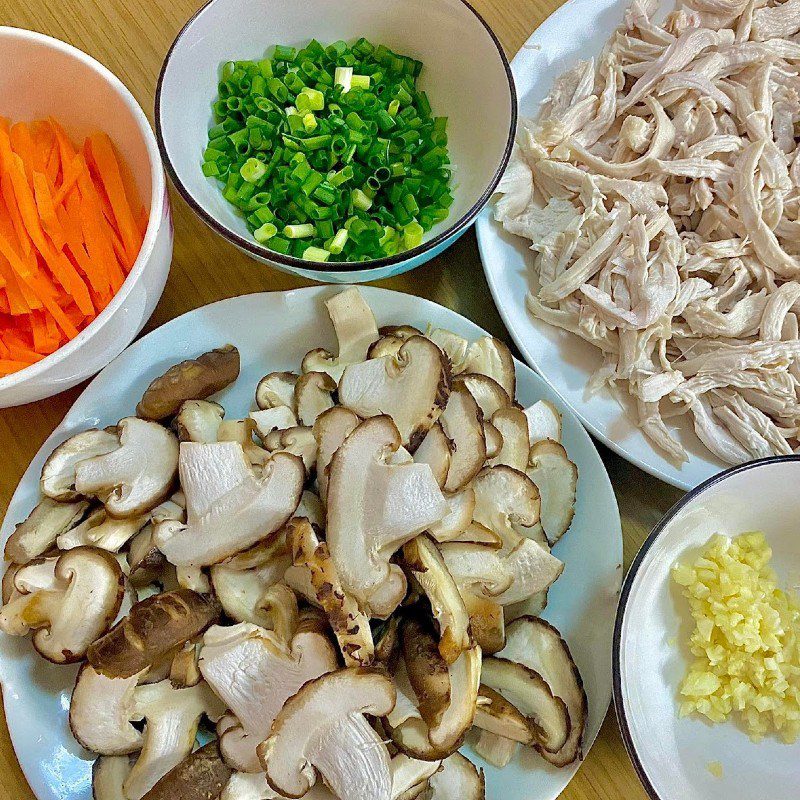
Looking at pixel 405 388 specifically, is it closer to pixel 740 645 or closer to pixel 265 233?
pixel 265 233

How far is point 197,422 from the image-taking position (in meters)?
1.05

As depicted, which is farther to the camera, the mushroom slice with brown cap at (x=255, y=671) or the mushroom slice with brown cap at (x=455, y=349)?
the mushroom slice with brown cap at (x=455, y=349)

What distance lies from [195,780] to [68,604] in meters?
0.25

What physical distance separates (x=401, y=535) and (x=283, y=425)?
273mm

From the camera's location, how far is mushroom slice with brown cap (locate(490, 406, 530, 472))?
41.8 inches

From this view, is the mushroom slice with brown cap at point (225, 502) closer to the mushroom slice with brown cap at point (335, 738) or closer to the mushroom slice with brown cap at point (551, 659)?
the mushroom slice with brown cap at point (335, 738)

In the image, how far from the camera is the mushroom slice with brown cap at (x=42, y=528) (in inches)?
39.9

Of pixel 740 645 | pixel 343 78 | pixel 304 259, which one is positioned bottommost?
pixel 740 645

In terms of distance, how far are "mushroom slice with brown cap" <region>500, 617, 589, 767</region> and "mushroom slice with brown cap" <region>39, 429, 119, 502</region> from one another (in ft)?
1.94

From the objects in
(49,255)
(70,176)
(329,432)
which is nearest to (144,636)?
(329,432)

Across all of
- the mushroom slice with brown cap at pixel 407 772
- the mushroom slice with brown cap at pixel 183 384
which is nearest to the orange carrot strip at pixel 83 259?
the mushroom slice with brown cap at pixel 183 384

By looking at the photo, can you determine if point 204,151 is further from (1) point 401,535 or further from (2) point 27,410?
A: (1) point 401,535

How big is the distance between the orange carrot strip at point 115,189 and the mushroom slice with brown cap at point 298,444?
0.32 metres

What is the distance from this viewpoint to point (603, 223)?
119 cm
